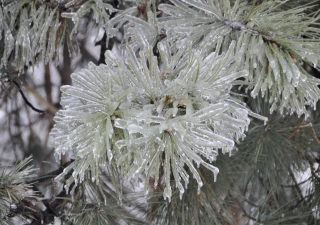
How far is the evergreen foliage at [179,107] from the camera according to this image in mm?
273

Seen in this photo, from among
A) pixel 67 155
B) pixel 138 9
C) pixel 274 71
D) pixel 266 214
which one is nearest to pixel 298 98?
pixel 274 71

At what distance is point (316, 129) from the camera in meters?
0.66

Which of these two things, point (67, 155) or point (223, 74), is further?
point (67, 155)

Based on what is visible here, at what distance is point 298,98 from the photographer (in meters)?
0.39

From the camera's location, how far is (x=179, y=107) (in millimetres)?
296

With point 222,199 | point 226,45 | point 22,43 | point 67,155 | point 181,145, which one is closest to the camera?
point 181,145

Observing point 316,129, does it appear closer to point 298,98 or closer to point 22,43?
point 298,98

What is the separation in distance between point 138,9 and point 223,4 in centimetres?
12

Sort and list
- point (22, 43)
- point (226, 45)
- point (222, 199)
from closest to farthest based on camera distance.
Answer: point (226, 45) < point (22, 43) < point (222, 199)

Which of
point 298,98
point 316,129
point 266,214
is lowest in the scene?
point 266,214

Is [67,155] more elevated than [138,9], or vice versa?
[138,9]

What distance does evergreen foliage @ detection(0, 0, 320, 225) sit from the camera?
0.90 ft

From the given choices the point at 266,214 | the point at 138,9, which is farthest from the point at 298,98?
the point at 266,214

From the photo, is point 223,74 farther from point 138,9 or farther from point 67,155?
point 67,155
